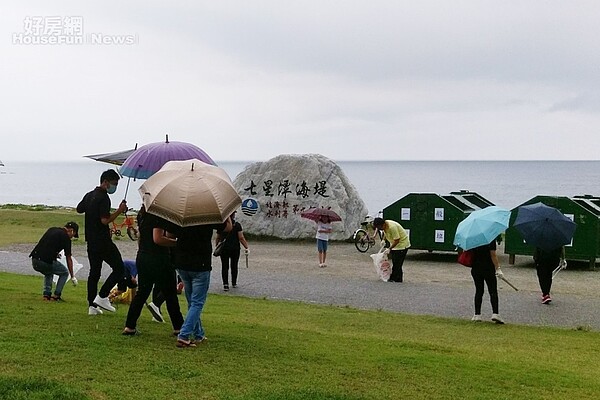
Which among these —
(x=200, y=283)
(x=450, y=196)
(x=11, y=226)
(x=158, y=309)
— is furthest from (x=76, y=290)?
(x=11, y=226)

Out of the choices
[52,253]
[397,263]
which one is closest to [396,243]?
[397,263]

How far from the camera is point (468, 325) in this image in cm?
1073

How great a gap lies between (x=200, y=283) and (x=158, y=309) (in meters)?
1.89

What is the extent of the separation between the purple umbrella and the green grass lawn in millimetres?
1782

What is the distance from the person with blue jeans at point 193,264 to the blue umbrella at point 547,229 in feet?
24.1

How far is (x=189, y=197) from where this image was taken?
6.85m

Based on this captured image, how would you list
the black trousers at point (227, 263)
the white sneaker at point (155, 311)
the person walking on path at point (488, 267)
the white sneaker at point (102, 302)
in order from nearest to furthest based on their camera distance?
the white sneaker at point (155, 311) < the white sneaker at point (102, 302) < the person walking on path at point (488, 267) < the black trousers at point (227, 263)

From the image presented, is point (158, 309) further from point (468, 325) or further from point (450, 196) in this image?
point (450, 196)

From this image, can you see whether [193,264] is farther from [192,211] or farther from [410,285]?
[410,285]

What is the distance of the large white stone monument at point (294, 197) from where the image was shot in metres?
26.7

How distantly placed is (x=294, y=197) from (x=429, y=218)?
22.4 ft

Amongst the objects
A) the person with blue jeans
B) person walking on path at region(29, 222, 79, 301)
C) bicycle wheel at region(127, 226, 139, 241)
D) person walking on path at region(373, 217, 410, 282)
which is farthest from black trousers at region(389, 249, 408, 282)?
bicycle wheel at region(127, 226, 139, 241)

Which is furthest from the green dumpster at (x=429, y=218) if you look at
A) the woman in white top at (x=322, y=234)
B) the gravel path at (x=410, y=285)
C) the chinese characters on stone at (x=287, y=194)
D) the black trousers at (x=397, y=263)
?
the black trousers at (x=397, y=263)

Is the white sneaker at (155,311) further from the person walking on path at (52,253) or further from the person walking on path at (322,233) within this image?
the person walking on path at (322,233)
